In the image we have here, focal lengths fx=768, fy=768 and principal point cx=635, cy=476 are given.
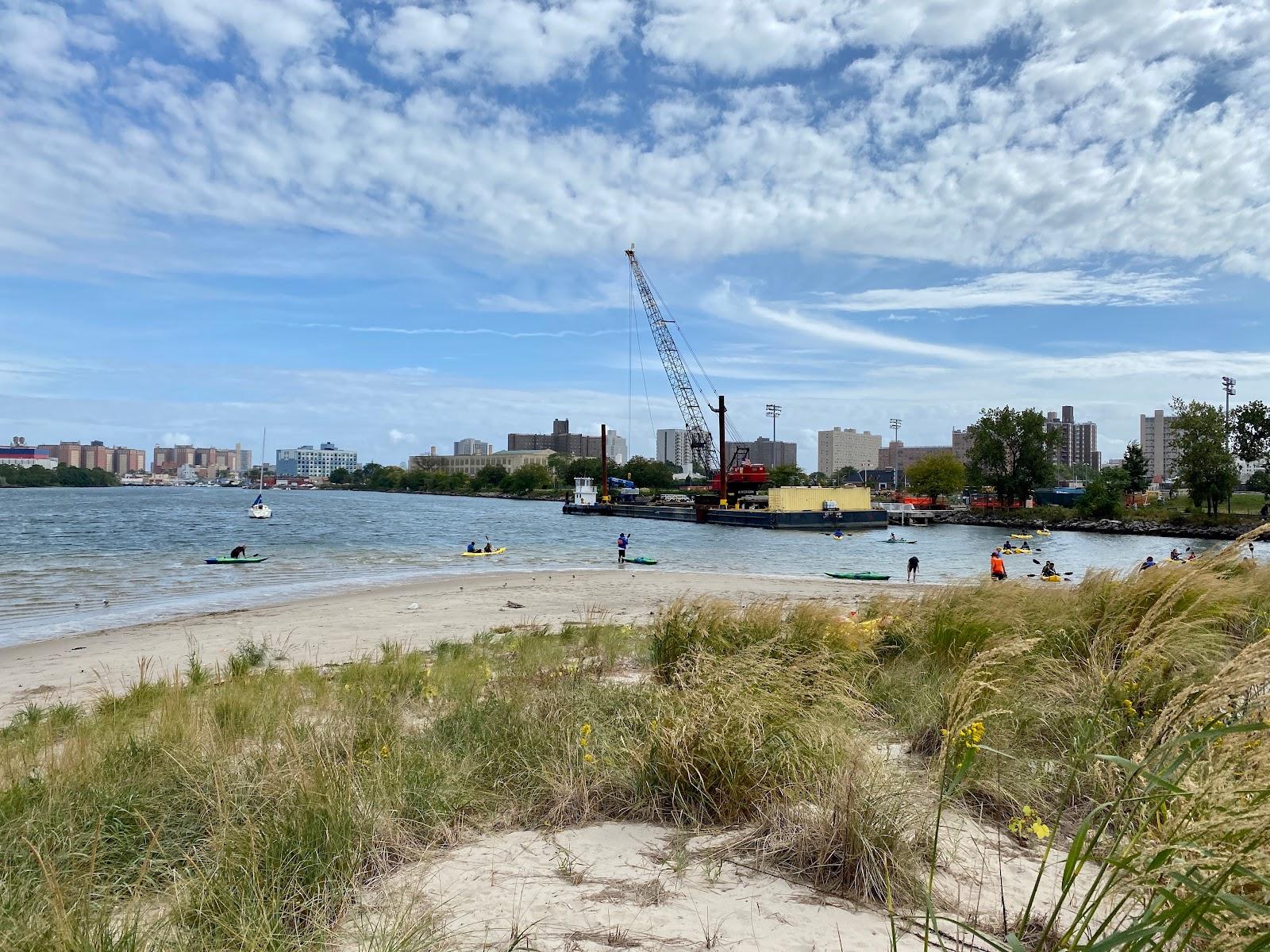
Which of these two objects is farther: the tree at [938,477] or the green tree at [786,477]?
the green tree at [786,477]

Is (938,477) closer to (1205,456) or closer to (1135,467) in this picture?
(1135,467)

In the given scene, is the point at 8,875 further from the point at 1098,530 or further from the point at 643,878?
the point at 1098,530

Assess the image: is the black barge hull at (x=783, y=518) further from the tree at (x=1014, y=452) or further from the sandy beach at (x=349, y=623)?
the sandy beach at (x=349, y=623)

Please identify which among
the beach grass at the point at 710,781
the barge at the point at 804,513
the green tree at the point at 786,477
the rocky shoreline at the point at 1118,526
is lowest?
the rocky shoreline at the point at 1118,526

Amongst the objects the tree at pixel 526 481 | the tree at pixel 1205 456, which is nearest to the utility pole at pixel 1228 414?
the tree at pixel 1205 456

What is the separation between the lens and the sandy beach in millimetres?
12141

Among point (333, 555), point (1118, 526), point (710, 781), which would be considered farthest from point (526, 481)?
point (710, 781)

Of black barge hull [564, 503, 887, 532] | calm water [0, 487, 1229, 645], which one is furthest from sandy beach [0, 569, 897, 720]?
black barge hull [564, 503, 887, 532]

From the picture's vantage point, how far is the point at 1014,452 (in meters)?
105

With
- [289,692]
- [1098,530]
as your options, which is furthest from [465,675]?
[1098,530]

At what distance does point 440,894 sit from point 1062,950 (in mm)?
2652

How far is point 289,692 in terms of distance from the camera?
7.11m

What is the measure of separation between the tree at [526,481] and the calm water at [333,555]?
10207 centimetres

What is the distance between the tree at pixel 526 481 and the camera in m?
185
